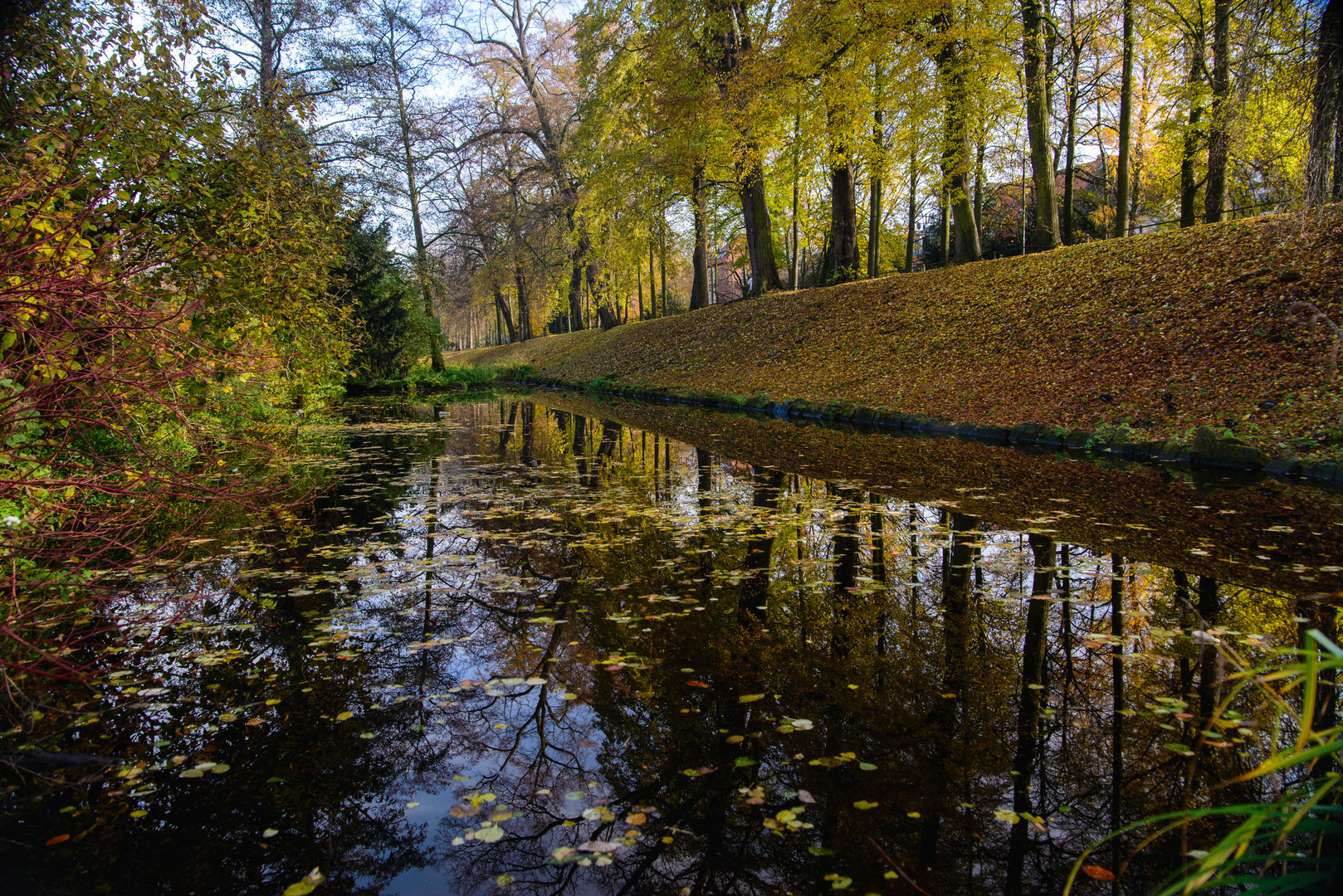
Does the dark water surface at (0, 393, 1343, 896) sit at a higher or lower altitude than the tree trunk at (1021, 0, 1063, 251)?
lower

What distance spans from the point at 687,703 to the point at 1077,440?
8358 mm

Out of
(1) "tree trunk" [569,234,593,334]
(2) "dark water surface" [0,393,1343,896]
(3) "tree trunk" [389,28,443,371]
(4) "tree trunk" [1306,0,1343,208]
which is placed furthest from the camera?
(1) "tree trunk" [569,234,593,334]

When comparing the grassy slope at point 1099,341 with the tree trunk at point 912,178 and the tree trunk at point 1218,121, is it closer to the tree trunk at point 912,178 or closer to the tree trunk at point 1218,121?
the tree trunk at point 1218,121

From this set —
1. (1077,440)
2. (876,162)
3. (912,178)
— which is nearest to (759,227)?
(876,162)

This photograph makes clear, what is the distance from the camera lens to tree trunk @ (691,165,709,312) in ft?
70.8

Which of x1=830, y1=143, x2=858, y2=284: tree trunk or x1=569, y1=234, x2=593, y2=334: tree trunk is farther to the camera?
x1=569, y1=234, x2=593, y2=334: tree trunk

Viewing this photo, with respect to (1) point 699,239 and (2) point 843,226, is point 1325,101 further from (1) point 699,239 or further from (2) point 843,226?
(1) point 699,239

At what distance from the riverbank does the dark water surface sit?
2375 mm

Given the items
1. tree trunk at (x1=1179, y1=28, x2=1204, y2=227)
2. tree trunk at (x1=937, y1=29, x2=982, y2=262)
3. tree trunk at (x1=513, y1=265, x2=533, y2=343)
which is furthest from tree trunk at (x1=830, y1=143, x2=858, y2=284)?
tree trunk at (x1=513, y1=265, x2=533, y2=343)

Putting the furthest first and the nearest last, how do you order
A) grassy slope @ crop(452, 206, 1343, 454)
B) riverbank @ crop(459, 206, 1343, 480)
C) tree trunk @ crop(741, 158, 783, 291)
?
1. tree trunk @ crop(741, 158, 783, 291)
2. grassy slope @ crop(452, 206, 1343, 454)
3. riverbank @ crop(459, 206, 1343, 480)

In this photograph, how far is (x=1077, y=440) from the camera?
9.30 m

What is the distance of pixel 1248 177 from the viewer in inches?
658

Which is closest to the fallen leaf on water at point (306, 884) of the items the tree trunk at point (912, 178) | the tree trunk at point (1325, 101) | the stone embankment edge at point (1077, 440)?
the stone embankment edge at point (1077, 440)

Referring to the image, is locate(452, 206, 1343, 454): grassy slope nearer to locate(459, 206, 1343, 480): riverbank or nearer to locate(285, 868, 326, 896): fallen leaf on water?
locate(459, 206, 1343, 480): riverbank
